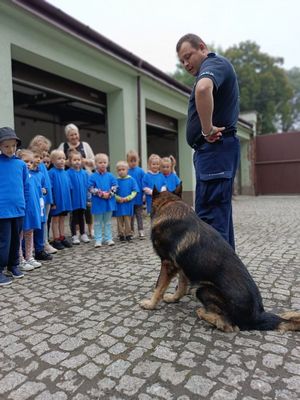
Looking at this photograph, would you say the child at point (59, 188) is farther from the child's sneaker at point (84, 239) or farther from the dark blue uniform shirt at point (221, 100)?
the dark blue uniform shirt at point (221, 100)

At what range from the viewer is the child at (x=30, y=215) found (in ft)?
15.6

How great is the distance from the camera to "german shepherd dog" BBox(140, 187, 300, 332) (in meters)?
2.64

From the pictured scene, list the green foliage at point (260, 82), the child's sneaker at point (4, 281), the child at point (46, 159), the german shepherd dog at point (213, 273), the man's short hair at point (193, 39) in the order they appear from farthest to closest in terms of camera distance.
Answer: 1. the green foliage at point (260, 82)
2. the child at point (46, 159)
3. the child's sneaker at point (4, 281)
4. the man's short hair at point (193, 39)
5. the german shepherd dog at point (213, 273)

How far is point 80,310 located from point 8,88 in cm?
492

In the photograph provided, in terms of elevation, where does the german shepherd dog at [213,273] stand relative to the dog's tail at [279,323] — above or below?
above

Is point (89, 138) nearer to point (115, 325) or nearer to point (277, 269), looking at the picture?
point (277, 269)

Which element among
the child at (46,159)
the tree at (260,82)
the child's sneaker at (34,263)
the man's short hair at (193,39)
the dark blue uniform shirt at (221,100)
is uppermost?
the tree at (260,82)

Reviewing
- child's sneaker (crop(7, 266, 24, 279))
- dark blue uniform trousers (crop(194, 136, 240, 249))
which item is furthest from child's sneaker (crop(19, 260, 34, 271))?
dark blue uniform trousers (crop(194, 136, 240, 249))

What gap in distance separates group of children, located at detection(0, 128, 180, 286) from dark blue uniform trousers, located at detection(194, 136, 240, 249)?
2344mm

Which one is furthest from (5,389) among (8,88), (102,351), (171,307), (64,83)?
(64,83)

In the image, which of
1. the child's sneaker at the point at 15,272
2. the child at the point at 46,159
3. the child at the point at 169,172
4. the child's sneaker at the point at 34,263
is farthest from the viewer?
the child at the point at 169,172

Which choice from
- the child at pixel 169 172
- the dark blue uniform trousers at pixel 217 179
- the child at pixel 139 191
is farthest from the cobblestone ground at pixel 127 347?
the child at pixel 169 172

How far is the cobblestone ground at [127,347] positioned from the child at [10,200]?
40cm

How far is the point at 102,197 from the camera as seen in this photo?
6.18m
